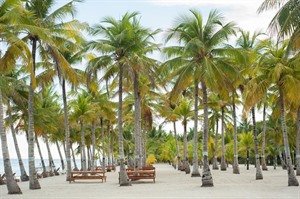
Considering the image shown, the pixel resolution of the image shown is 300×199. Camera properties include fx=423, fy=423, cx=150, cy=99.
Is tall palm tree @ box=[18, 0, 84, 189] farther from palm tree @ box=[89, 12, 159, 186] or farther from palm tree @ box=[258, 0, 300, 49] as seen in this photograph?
palm tree @ box=[258, 0, 300, 49]

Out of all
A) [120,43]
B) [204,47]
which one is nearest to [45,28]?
[120,43]

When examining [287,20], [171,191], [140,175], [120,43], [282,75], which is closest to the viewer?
[287,20]

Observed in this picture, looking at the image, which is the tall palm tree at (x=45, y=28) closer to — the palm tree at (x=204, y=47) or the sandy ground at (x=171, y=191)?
the sandy ground at (x=171, y=191)

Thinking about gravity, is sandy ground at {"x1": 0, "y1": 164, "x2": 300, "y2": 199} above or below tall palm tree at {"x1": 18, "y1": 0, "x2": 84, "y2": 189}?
below

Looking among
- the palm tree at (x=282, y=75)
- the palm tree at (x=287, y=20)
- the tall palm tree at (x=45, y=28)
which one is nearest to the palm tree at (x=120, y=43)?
the tall palm tree at (x=45, y=28)

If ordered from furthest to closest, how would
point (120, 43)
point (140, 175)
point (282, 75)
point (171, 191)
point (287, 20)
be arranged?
point (140, 175) < point (120, 43) < point (282, 75) < point (171, 191) < point (287, 20)

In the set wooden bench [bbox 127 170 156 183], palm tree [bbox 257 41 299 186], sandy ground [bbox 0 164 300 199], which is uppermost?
palm tree [bbox 257 41 299 186]

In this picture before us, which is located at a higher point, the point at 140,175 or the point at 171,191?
the point at 140,175

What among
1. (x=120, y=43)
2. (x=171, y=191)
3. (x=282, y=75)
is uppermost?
(x=120, y=43)

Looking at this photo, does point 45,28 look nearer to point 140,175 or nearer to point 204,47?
point 204,47

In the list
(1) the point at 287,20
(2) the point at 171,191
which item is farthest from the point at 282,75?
(2) the point at 171,191

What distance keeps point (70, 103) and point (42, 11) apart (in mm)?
16829

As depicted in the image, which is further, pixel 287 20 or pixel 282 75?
pixel 282 75

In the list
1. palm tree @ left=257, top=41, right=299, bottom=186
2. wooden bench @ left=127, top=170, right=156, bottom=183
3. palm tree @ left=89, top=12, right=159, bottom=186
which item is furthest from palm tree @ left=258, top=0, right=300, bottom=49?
wooden bench @ left=127, top=170, right=156, bottom=183
